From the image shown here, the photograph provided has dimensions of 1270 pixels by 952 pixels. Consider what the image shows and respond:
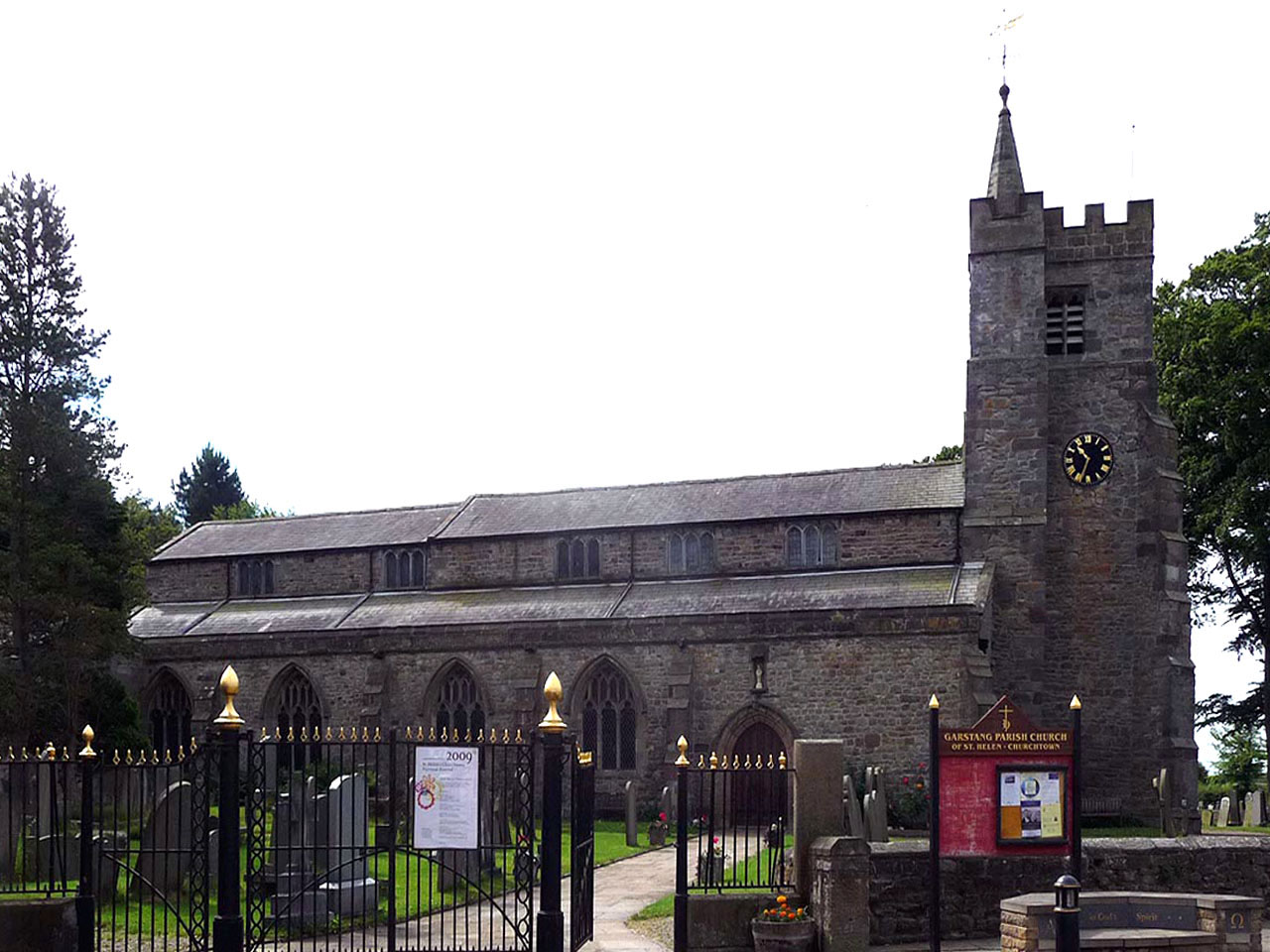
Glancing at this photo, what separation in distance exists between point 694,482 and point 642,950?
81.5 ft

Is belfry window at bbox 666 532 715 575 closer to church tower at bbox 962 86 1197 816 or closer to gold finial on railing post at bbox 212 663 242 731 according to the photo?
church tower at bbox 962 86 1197 816

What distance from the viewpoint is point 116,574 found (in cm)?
3500

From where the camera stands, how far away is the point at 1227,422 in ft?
128

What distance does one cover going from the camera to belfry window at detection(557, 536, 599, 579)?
126 feet

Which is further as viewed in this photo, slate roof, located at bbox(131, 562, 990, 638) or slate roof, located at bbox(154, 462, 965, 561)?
slate roof, located at bbox(154, 462, 965, 561)

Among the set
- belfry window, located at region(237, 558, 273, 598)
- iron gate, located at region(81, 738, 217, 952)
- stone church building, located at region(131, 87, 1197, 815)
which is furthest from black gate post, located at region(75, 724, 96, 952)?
belfry window, located at region(237, 558, 273, 598)

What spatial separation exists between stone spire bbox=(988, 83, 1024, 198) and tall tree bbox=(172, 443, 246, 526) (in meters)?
56.1

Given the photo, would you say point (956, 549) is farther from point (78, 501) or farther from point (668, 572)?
point (78, 501)

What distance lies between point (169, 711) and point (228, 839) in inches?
1106

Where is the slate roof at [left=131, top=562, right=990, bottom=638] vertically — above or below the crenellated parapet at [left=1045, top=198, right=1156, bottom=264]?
below

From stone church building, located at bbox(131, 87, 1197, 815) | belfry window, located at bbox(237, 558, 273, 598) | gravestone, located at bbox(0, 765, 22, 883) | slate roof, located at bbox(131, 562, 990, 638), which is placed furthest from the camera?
belfry window, located at bbox(237, 558, 273, 598)

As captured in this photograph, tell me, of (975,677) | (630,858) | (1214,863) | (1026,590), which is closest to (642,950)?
(1214,863)

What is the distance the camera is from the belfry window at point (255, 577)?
43062 millimetres

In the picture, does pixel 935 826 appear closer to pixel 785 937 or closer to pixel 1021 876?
pixel 785 937
